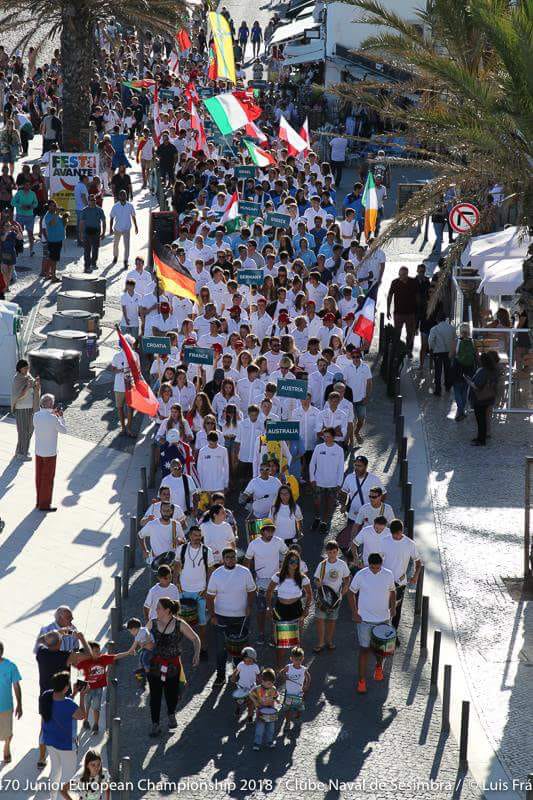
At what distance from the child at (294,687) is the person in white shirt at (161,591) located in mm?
1262

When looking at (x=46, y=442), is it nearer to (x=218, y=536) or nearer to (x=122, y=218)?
(x=218, y=536)

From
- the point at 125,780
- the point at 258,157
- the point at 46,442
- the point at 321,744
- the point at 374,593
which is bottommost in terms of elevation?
the point at 321,744

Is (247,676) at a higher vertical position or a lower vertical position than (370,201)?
lower

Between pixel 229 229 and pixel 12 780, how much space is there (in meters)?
15.4

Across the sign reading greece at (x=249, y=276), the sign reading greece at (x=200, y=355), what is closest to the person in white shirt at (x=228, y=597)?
the sign reading greece at (x=200, y=355)

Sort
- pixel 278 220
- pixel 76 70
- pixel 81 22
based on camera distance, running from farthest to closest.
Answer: pixel 76 70, pixel 81 22, pixel 278 220

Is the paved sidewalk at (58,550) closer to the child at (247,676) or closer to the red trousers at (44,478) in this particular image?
the red trousers at (44,478)

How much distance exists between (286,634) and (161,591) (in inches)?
48.6

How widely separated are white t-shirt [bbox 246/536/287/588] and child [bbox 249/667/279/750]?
1.97 metres

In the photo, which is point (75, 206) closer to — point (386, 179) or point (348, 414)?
point (386, 179)

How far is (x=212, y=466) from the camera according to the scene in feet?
55.4

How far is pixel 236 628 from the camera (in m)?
13.8

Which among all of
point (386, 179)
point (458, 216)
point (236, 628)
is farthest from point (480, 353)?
point (386, 179)

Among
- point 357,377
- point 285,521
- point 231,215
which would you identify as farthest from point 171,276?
point 285,521
